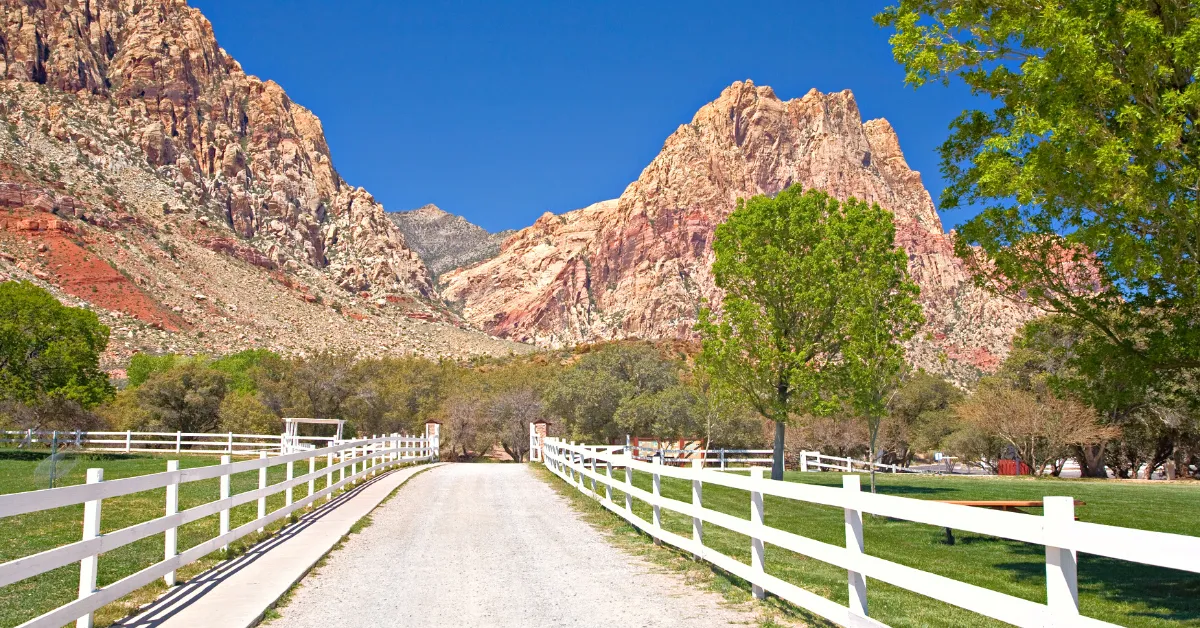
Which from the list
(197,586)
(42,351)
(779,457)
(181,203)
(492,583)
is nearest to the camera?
(197,586)

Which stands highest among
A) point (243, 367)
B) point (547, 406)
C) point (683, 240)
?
point (683, 240)

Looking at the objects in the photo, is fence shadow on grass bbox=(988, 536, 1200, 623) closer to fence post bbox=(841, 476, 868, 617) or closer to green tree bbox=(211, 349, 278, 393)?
fence post bbox=(841, 476, 868, 617)

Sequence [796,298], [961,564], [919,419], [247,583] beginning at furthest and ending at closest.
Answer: [919,419], [796,298], [961,564], [247,583]

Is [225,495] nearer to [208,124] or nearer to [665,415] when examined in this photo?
[665,415]

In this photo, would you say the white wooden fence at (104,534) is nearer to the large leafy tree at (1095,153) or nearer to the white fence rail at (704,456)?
the large leafy tree at (1095,153)

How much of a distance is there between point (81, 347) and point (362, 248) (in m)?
115

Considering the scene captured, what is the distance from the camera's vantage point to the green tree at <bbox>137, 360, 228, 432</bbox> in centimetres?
5175

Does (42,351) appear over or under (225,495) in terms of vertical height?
over

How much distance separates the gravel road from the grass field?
811 mm

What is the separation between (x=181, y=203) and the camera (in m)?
111

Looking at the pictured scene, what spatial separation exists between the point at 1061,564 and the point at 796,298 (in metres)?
18.6

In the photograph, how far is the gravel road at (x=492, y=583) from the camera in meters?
6.89

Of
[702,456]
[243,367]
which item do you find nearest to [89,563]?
[702,456]

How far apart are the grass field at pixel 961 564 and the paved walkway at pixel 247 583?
422cm
